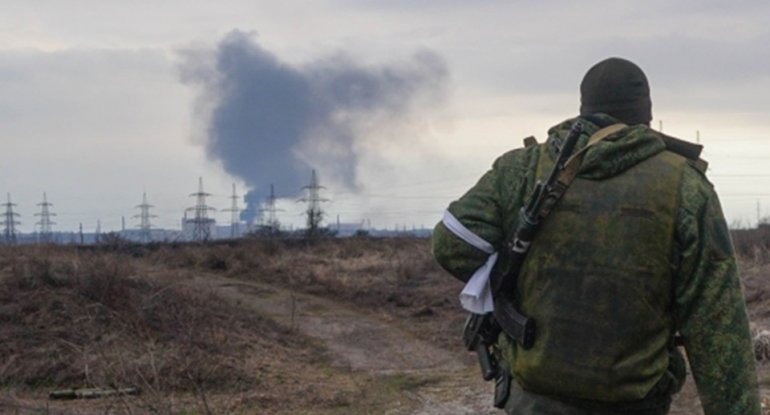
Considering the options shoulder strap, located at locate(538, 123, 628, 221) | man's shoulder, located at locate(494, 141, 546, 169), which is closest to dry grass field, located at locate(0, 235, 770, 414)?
man's shoulder, located at locate(494, 141, 546, 169)

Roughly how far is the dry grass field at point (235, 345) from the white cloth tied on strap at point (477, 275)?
3.14 m

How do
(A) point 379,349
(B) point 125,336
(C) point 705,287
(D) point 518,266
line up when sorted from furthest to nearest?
(A) point 379,349, (B) point 125,336, (D) point 518,266, (C) point 705,287

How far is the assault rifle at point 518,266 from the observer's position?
9.04 ft

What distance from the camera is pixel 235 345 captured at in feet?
34.7

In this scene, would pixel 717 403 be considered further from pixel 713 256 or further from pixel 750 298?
pixel 750 298

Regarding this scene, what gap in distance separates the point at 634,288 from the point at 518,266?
1.11 feet

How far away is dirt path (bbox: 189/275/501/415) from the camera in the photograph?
8.09m

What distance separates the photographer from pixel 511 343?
9.62ft

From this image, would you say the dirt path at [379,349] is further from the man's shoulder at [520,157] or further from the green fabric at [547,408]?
the man's shoulder at [520,157]

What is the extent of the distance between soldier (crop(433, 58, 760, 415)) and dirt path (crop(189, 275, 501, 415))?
4.83 m

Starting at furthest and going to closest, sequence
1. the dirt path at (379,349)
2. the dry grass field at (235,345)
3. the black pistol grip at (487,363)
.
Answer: the dirt path at (379,349) → the dry grass field at (235,345) → the black pistol grip at (487,363)

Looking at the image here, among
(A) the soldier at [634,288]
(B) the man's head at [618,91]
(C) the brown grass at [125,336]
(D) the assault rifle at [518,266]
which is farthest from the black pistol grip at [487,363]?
(C) the brown grass at [125,336]

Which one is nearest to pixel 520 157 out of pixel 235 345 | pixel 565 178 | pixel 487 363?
pixel 565 178

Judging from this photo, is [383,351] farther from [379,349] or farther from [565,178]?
[565,178]
